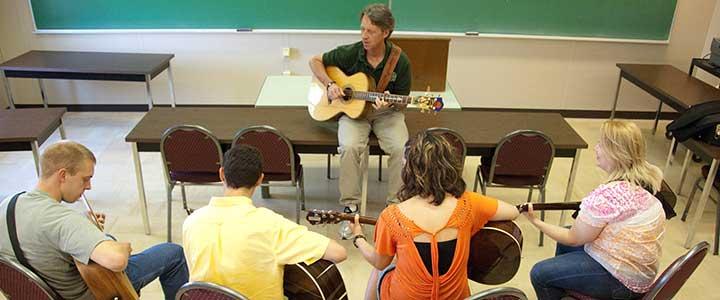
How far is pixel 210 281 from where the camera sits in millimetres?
1688

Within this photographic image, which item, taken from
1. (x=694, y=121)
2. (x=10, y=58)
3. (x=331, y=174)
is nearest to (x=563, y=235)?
(x=694, y=121)

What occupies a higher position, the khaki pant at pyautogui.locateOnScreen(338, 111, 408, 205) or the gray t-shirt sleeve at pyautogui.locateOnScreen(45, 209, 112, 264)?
the gray t-shirt sleeve at pyautogui.locateOnScreen(45, 209, 112, 264)

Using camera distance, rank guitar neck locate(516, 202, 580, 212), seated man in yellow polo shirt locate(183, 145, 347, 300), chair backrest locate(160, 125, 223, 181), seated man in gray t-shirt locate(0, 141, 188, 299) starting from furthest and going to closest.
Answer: chair backrest locate(160, 125, 223, 181) → guitar neck locate(516, 202, 580, 212) → seated man in gray t-shirt locate(0, 141, 188, 299) → seated man in yellow polo shirt locate(183, 145, 347, 300)

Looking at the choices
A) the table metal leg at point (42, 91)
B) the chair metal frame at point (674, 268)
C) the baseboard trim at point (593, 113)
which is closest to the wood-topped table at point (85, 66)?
the table metal leg at point (42, 91)

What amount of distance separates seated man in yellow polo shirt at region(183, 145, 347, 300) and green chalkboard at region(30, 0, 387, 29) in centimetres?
339

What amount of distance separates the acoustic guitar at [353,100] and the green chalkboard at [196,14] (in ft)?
6.00

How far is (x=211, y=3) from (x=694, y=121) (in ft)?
12.6

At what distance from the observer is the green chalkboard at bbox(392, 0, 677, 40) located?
→ 4.91 metres

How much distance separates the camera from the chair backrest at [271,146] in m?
2.83

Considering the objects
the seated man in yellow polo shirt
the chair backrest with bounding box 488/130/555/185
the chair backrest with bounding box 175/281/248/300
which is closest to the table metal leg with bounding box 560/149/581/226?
the chair backrest with bounding box 488/130/555/185

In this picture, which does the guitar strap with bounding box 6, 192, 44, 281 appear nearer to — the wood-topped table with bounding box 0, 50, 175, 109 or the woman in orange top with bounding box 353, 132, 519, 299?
the woman in orange top with bounding box 353, 132, 519, 299

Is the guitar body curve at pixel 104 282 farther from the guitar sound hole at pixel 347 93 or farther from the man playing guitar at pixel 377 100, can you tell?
the guitar sound hole at pixel 347 93

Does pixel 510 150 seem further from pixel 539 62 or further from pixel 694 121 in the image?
pixel 539 62

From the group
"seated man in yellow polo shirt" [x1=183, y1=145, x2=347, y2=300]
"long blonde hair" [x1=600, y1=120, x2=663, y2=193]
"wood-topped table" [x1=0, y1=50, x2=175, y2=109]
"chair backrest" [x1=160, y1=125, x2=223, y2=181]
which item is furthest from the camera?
"wood-topped table" [x1=0, y1=50, x2=175, y2=109]
